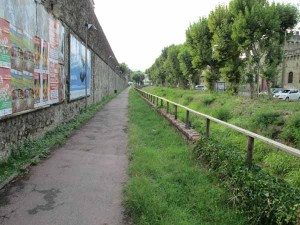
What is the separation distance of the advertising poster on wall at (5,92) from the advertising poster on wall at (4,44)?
0.13m

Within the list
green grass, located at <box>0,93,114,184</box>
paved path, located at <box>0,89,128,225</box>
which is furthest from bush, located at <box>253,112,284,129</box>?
green grass, located at <box>0,93,114,184</box>

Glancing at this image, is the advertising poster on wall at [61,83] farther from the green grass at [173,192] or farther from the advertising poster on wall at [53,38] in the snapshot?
the green grass at [173,192]

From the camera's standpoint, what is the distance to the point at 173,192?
4.03 m

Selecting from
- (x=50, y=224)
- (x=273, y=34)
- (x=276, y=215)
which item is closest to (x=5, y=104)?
(x=50, y=224)

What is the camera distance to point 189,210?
3535mm

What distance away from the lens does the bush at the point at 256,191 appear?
291 cm

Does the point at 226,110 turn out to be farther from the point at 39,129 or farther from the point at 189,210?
the point at 189,210

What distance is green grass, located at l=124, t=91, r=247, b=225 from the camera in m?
3.33

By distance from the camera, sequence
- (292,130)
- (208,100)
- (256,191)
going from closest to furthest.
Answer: (256,191) → (292,130) → (208,100)

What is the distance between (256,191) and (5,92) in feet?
13.5

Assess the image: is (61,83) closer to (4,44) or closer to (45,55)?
(45,55)

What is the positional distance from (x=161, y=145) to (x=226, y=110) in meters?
4.24

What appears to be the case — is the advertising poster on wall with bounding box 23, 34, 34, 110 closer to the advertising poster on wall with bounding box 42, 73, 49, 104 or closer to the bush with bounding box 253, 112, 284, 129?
the advertising poster on wall with bounding box 42, 73, 49, 104

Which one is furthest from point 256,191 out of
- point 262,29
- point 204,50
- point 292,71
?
point 292,71
